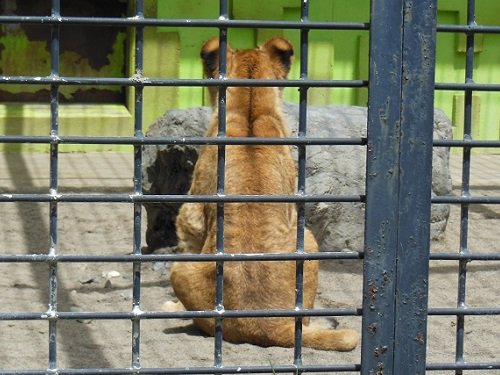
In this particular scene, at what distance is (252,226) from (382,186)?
209 centimetres

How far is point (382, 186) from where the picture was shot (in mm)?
3088

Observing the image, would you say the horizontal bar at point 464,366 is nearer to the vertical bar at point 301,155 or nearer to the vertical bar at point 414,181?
the vertical bar at point 414,181

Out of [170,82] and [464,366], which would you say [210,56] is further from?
[464,366]

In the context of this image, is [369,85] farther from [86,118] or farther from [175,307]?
[86,118]

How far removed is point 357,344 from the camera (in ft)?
16.8

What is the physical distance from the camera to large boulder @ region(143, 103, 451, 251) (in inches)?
266

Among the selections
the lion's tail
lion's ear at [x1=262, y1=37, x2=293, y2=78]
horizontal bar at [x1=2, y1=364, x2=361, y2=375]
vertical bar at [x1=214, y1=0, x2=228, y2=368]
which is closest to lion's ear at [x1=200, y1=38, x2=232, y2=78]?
lion's ear at [x1=262, y1=37, x2=293, y2=78]

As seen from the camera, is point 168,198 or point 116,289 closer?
point 168,198

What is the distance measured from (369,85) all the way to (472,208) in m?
5.27

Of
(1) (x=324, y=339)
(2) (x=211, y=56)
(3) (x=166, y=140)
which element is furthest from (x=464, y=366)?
(2) (x=211, y=56)

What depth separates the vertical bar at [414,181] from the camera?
3061 mm

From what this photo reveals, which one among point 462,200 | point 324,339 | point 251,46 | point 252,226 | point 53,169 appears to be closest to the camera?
point 53,169

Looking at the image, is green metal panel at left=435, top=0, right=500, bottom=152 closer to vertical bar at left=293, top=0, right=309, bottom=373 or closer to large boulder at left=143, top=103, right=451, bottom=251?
large boulder at left=143, top=103, right=451, bottom=251

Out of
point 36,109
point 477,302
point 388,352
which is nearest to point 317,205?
point 477,302
